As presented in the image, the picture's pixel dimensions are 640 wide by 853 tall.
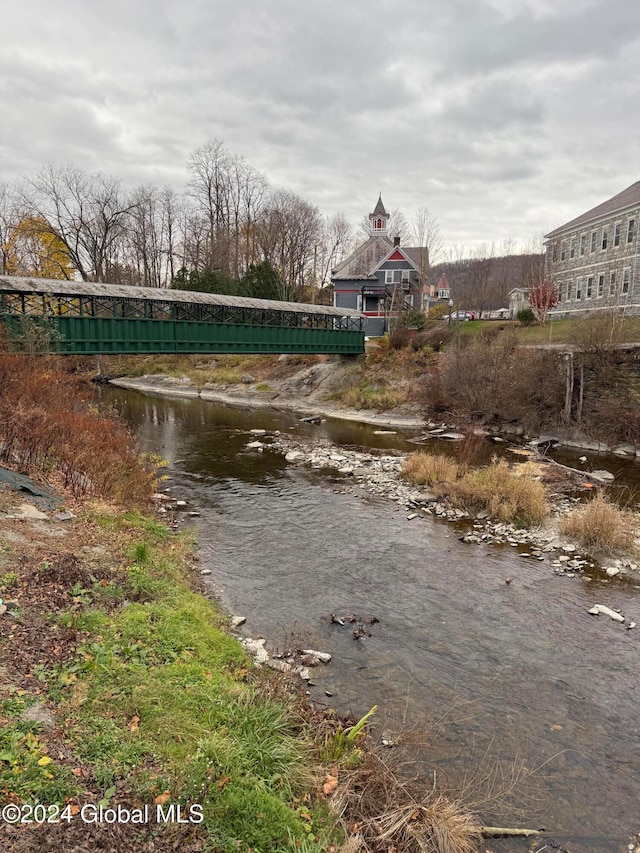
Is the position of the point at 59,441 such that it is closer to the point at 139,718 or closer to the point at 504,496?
the point at 139,718

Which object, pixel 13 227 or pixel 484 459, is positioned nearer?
pixel 484 459

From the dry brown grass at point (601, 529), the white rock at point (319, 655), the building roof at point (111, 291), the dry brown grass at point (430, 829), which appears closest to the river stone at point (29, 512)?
the white rock at point (319, 655)

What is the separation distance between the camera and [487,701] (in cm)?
677

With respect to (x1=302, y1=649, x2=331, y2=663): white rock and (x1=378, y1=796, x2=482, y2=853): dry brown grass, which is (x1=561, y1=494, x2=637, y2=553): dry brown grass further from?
(x1=378, y1=796, x2=482, y2=853): dry brown grass

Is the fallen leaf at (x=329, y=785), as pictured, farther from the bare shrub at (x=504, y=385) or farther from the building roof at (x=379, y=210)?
the building roof at (x=379, y=210)

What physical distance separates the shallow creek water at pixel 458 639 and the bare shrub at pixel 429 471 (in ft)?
6.24

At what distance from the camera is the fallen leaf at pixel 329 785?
4.63 metres

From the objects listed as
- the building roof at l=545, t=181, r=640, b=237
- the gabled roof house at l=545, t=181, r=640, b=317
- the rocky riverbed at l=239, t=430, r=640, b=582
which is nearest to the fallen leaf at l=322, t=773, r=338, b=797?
the rocky riverbed at l=239, t=430, r=640, b=582

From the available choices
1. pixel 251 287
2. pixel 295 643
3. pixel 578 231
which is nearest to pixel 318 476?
pixel 295 643

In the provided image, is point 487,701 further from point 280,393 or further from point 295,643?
point 280,393

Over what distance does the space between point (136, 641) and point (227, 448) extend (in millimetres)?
16128

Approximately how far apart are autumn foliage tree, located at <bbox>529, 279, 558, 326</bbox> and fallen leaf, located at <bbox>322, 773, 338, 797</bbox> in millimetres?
37933

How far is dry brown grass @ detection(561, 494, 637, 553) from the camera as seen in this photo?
11273mm

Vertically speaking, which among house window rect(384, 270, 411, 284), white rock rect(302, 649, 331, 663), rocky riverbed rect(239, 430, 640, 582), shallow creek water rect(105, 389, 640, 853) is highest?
house window rect(384, 270, 411, 284)
